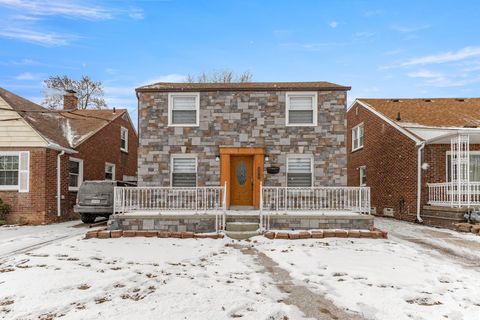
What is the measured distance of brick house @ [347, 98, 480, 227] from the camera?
12289 mm

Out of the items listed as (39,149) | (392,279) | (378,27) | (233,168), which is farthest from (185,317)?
(378,27)

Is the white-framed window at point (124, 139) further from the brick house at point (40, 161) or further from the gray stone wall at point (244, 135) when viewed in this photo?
the gray stone wall at point (244, 135)

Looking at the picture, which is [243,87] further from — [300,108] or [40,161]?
[40,161]

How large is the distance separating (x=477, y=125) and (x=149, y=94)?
14728 mm

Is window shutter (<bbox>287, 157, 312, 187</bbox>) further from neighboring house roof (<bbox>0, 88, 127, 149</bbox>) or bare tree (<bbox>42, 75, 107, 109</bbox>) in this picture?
bare tree (<bbox>42, 75, 107, 109</bbox>)

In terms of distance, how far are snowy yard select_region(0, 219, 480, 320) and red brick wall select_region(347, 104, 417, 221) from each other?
568cm

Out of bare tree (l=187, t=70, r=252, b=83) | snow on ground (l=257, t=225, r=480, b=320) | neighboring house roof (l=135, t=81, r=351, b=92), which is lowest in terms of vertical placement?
snow on ground (l=257, t=225, r=480, b=320)

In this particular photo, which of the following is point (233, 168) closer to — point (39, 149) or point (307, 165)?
point (307, 165)

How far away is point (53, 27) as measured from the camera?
12.4m

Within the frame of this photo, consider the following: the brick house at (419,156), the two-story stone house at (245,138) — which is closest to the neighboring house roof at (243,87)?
the two-story stone house at (245,138)

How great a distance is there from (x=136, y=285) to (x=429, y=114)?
16.6 meters

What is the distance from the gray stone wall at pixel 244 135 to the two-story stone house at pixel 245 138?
0.04m

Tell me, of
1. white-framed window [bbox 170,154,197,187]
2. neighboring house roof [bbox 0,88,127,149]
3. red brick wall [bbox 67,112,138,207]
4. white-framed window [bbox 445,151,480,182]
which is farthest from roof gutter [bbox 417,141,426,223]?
red brick wall [bbox 67,112,138,207]

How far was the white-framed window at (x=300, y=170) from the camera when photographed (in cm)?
1237
